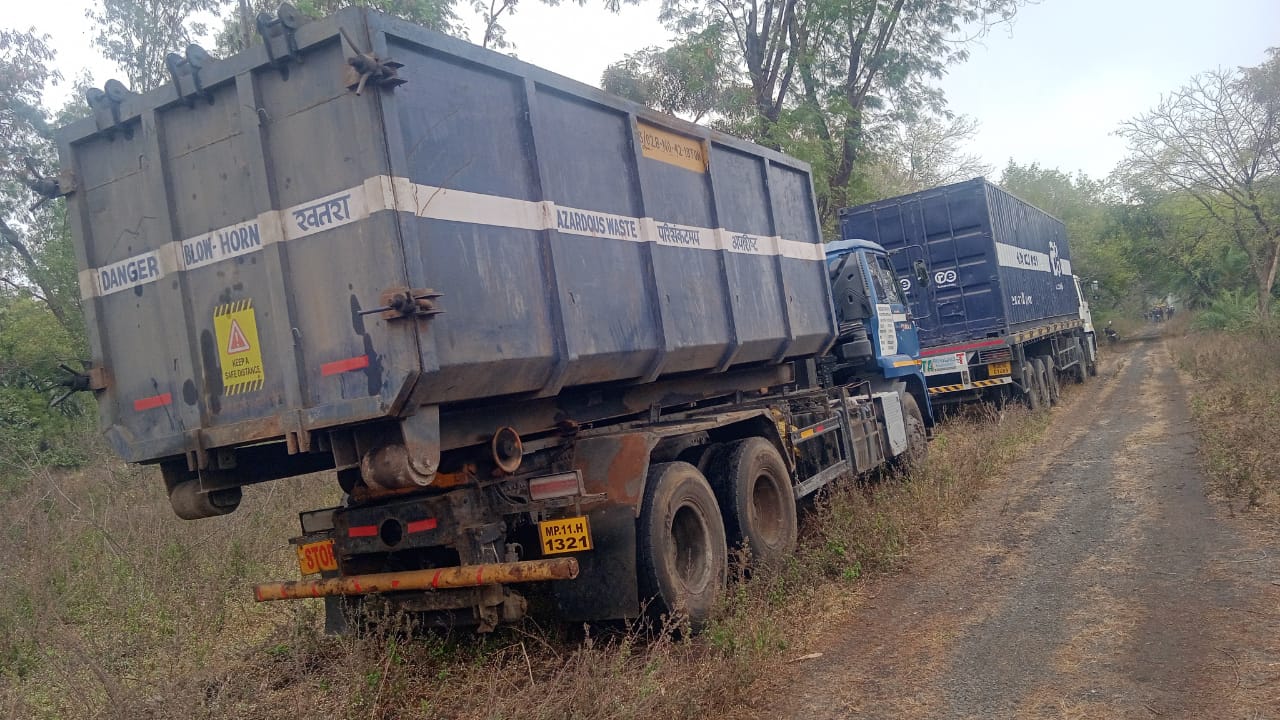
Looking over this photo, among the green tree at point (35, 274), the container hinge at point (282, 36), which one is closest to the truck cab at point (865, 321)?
the container hinge at point (282, 36)

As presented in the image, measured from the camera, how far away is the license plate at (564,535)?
4.49m

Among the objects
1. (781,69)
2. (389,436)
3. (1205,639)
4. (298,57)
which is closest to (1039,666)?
(1205,639)

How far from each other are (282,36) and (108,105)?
1241 millimetres

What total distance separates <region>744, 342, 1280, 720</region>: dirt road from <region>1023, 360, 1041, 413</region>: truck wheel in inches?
252

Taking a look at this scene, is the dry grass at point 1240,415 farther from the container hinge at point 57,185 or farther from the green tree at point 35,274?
the green tree at point 35,274

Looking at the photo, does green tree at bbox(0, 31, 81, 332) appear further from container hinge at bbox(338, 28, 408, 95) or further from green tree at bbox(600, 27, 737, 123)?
container hinge at bbox(338, 28, 408, 95)

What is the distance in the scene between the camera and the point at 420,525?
4.54 metres

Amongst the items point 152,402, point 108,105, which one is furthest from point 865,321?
point 108,105

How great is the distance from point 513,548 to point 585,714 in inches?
44.1

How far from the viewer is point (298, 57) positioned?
400 cm

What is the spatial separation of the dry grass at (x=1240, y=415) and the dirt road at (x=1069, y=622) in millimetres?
271

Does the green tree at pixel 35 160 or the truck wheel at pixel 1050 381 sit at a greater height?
the green tree at pixel 35 160

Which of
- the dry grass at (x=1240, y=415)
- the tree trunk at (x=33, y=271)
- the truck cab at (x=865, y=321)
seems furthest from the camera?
the tree trunk at (x=33, y=271)

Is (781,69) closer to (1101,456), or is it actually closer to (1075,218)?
(1101,456)
